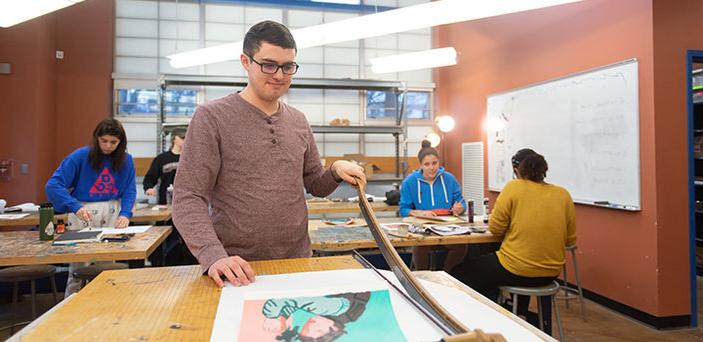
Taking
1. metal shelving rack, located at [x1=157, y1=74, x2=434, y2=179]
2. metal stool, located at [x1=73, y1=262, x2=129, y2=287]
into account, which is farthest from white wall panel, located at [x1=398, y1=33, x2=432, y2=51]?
metal stool, located at [x1=73, y1=262, x2=129, y2=287]

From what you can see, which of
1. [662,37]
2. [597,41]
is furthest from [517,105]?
[662,37]

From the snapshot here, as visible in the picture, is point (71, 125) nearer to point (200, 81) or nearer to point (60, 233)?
point (200, 81)

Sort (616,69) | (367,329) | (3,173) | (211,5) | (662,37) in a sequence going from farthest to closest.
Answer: (211,5) → (3,173) → (616,69) → (662,37) → (367,329)

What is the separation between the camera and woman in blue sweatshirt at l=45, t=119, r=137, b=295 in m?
2.54

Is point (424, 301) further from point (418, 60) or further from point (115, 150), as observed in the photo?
point (418, 60)

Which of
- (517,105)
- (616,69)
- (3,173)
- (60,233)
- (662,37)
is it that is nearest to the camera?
(60,233)

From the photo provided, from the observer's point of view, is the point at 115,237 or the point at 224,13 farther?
the point at 224,13

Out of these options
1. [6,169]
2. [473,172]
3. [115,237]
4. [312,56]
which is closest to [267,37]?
[115,237]

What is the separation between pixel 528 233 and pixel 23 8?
127 inches

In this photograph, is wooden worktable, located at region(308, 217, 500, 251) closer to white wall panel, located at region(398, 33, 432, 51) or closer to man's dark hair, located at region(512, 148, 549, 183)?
man's dark hair, located at region(512, 148, 549, 183)

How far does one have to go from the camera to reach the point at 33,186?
4.96 meters

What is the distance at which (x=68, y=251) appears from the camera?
1982 mm

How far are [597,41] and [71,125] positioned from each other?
594cm

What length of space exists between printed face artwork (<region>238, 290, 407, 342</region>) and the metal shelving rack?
4412 mm
